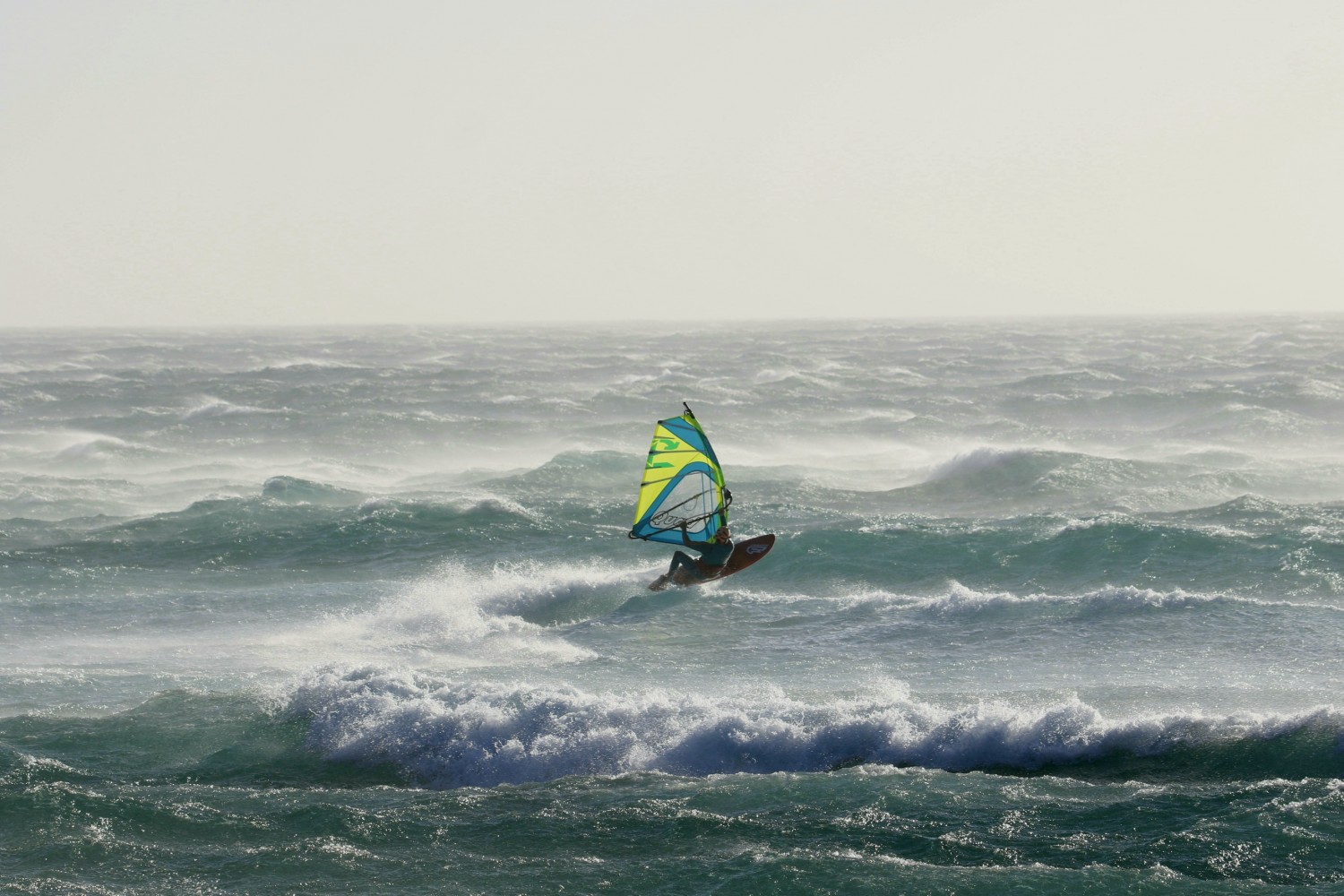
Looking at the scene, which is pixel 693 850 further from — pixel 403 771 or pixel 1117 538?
pixel 1117 538

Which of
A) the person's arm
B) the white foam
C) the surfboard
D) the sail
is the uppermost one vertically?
the sail

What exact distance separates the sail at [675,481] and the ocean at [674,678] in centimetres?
224

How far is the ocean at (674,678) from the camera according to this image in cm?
1281

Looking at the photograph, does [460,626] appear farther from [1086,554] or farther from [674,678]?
[1086,554]

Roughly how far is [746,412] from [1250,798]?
4810 cm

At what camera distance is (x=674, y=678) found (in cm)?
1950

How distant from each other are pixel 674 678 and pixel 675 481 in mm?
3591

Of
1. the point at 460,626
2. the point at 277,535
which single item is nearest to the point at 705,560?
the point at 460,626

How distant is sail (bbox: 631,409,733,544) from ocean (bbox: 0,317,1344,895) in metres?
2.24

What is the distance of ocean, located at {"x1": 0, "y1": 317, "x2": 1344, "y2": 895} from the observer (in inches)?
504

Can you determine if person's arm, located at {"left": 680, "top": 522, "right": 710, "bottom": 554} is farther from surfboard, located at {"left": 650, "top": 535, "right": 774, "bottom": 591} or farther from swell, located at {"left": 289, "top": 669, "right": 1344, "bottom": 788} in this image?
swell, located at {"left": 289, "top": 669, "right": 1344, "bottom": 788}

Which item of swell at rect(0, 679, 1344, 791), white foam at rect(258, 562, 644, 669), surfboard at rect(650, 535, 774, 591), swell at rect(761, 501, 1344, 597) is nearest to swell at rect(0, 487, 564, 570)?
white foam at rect(258, 562, 644, 669)

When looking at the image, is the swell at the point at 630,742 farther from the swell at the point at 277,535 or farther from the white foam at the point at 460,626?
the swell at the point at 277,535

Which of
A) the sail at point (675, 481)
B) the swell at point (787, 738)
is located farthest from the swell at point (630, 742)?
the sail at point (675, 481)
